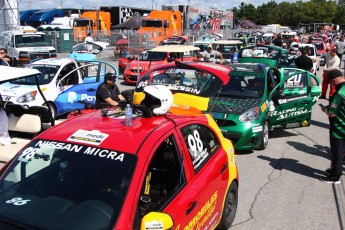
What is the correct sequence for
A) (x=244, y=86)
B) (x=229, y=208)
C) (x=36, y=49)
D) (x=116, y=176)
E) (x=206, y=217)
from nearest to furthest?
(x=116, y=176)
(x=206, y=217)
(x=229, y=208)
(x=244, y=86)
(x=36, y=49)

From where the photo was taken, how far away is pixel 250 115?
8016mm

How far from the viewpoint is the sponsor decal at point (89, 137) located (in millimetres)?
3383

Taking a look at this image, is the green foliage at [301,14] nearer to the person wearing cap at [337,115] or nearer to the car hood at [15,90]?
the car hood at [15,90]

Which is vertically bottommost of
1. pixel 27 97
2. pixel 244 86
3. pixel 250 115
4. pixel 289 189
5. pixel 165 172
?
pixel 289 189

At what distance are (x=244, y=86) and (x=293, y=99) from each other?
115 centimetres

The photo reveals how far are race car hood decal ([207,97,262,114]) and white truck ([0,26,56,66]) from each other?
584 inches

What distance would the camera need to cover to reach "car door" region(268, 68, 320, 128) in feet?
29.4

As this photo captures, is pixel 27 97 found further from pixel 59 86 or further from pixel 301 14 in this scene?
pixel 301 14

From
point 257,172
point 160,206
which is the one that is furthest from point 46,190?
point 257,172

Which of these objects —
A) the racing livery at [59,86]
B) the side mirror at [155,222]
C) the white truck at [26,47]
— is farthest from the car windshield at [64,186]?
the white truck at [26,47]

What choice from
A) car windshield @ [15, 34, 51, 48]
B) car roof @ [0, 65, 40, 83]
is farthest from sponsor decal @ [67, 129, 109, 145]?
car windshield @ [15, 34, 51, 48]

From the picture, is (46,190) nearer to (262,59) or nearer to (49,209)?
(49,209)

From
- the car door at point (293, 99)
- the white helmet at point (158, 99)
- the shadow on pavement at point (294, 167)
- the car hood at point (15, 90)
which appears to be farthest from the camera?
the car hood at point (15, 90)

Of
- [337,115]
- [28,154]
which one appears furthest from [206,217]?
[337,115]
